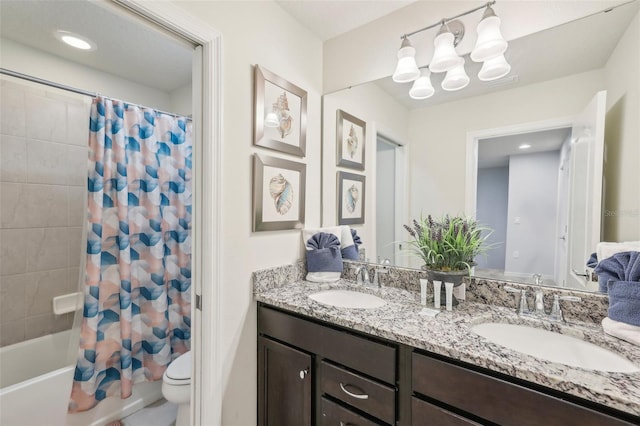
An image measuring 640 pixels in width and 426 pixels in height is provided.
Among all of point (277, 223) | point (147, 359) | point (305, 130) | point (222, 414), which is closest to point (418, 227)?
point (277, 223)

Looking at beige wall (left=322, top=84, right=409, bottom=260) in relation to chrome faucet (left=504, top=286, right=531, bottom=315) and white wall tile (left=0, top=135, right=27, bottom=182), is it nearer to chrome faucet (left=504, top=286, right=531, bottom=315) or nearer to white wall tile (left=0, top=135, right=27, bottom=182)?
chrome faucet (left=504, top=286, right=531, bottom=315)

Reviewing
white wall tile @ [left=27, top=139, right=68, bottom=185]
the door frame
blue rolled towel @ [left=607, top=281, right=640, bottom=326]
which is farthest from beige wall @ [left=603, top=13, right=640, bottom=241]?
white wall tile @ [left=27, top=139, right=68, bottom=185]

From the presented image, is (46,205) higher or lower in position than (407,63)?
lower

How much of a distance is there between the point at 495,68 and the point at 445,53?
9.3 inches

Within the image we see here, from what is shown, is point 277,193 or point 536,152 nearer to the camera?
point 536,152

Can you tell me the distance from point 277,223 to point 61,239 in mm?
1726

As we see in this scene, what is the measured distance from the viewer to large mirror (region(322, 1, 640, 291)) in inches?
41.2

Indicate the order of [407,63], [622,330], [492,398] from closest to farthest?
[492,398] < [622,330] < [407,63]

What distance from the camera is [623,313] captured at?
885mm

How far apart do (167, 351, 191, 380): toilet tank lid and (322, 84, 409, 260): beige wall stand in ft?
4.03

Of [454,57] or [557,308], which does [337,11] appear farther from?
[557,308]

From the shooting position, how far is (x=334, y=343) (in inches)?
43.8

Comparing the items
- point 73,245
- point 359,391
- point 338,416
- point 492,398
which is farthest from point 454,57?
point 73,245

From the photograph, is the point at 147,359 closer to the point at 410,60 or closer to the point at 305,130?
the point at 305,130
